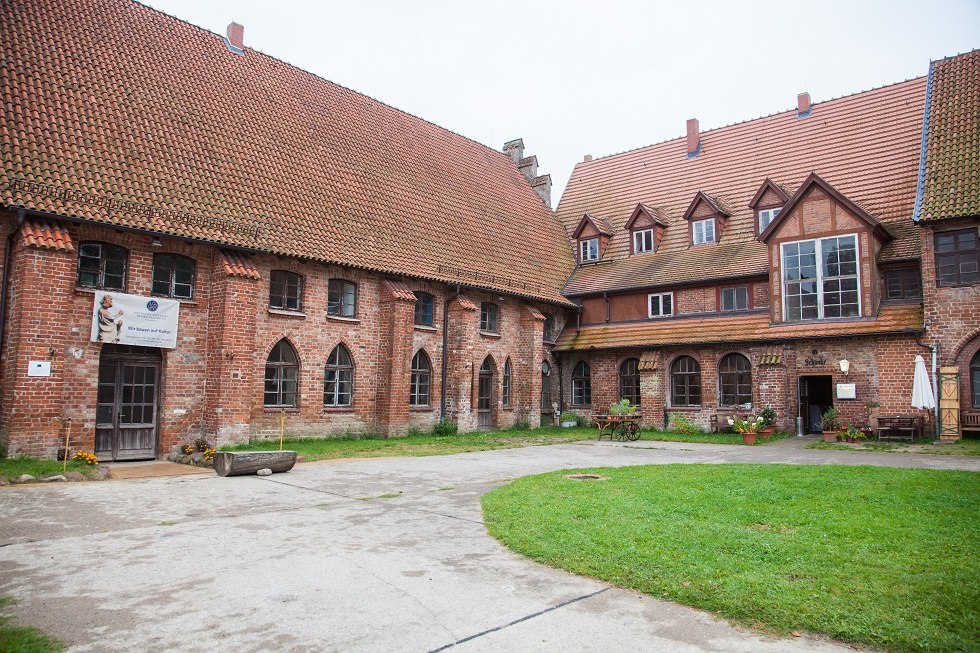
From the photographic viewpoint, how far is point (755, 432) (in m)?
20.5

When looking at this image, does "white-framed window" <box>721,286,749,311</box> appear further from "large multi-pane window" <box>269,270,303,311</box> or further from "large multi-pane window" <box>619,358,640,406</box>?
"large multi-pane window" <box>269,270,303,311</box>

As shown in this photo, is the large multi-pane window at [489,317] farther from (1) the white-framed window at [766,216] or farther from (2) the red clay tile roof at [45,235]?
(2) the red clay tile roof at [45,235]

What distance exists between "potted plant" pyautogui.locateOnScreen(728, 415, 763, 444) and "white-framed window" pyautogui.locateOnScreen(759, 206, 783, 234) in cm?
735

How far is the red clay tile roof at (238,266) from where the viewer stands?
16891 mm

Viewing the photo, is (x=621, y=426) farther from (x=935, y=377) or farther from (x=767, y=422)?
(x=935, y=377)

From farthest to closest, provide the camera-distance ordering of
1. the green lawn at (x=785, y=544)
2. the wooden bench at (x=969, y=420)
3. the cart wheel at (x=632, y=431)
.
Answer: the cart wheel at (x=632, y=431), the wooden bench at (x=969, y=420), the green lawn at (x=785, y=544)

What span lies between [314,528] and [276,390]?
1158 cm

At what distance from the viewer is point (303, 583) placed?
5.67 meters

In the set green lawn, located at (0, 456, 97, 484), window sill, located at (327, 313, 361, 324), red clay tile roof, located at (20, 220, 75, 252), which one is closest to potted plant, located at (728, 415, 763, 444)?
window sill, located at (327, 313, 361, 324)

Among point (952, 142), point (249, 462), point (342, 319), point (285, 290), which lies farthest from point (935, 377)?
point (285, 290)

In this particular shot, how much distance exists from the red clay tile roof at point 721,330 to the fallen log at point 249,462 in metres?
15.9

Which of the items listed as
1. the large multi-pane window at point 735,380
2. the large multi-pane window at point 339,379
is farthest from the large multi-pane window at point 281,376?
the large multi-pane window at point 735,380

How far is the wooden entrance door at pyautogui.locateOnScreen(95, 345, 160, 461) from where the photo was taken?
51.2 feet

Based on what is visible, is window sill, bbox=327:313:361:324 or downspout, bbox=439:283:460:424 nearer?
window sill, bbox=327:313:361:324
